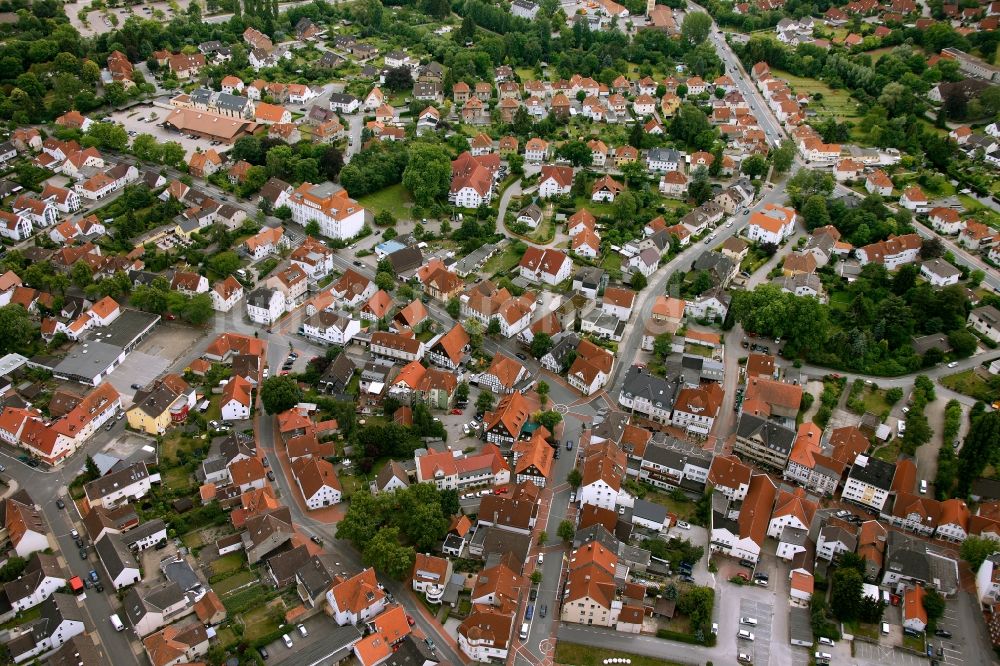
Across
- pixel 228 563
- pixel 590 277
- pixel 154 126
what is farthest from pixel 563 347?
pixel 154 126

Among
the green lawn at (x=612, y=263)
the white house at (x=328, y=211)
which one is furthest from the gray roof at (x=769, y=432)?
the white house at (x=328, y=211)

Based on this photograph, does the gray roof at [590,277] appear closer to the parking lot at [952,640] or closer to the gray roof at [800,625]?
the gray roof at [800,625]

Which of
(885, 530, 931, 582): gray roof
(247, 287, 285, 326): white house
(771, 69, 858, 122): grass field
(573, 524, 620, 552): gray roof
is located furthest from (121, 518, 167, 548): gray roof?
(771, 69, 858, 122): grass field

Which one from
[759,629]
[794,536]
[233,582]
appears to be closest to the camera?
[759,629]

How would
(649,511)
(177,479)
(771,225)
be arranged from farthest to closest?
(771,225) → (177,479) → (649,511)

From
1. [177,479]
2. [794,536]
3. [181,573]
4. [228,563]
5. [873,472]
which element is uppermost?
[873,472]

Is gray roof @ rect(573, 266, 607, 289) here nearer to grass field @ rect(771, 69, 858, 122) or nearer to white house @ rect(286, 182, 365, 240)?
white house @ rect(286, 182, 365, 240)

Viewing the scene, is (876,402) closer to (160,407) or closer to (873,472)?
(873,472)
